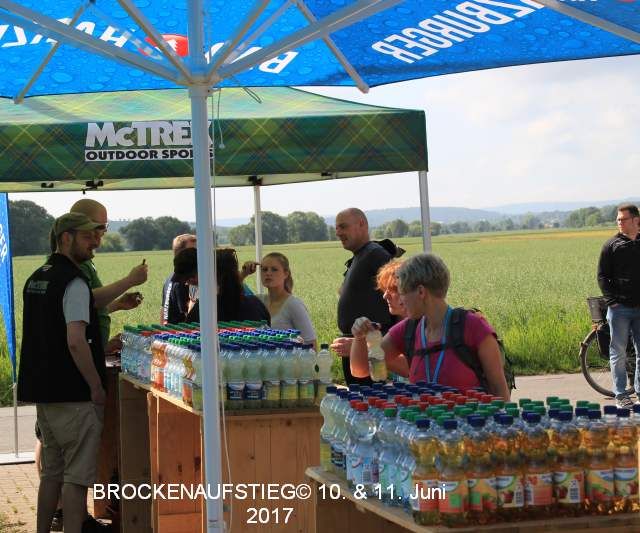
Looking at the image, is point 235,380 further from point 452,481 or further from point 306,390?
point 452,481

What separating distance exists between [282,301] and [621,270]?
3.82 metres

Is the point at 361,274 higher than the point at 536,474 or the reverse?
higher

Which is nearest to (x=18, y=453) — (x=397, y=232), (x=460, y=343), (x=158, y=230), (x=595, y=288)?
(x=460, y=343)

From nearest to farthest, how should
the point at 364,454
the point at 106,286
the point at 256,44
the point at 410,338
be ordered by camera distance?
the point at 364,454 → the point at 410,338 → the point at 256,44 → the point at 106,286

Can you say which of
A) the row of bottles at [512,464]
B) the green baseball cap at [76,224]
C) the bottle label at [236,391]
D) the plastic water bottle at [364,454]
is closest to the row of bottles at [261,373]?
the bottle label at [236,391]

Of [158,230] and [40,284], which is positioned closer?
[40,284]

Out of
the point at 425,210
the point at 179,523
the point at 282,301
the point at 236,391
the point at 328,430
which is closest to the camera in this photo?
the point at 328,430

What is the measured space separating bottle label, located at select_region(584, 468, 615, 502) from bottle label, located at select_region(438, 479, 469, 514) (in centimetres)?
38

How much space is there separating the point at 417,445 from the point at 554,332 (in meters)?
13.1

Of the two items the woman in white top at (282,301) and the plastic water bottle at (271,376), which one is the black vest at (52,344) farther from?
the woman in white top at (282,301)

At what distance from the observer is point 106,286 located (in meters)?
6.56

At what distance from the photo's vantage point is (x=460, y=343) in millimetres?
4539

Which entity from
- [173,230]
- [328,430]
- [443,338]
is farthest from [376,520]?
[173,230]

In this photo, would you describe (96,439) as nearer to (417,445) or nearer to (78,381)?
(78,381)
